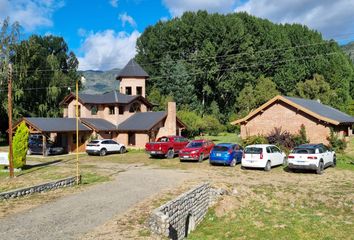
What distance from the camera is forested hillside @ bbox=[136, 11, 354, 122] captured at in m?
63.9

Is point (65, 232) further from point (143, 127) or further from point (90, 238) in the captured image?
point (143, 127)

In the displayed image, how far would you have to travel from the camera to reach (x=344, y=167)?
964 inches

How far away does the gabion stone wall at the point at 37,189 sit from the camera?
14.9 metres

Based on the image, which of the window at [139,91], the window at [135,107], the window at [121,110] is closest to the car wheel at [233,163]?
the window at [121,110]

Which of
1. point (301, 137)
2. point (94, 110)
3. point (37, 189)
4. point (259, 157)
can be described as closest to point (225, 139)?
point (94, 110)

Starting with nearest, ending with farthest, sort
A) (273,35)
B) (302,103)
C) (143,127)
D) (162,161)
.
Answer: (162,161) → (302,103) → (143,127) → (273,35)

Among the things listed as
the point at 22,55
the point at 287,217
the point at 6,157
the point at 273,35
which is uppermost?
the point at 273,35

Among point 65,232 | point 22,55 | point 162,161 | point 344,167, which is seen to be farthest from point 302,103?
point 22,55

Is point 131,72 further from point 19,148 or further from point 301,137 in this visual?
point 19,148

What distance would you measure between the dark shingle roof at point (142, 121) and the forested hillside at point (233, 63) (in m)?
17.4

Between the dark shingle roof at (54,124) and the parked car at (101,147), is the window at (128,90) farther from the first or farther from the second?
the parked car at (101,147)

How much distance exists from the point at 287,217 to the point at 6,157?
767 inches

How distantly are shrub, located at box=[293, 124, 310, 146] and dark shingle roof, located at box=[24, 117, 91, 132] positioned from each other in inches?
812

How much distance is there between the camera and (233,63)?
6575 cm
